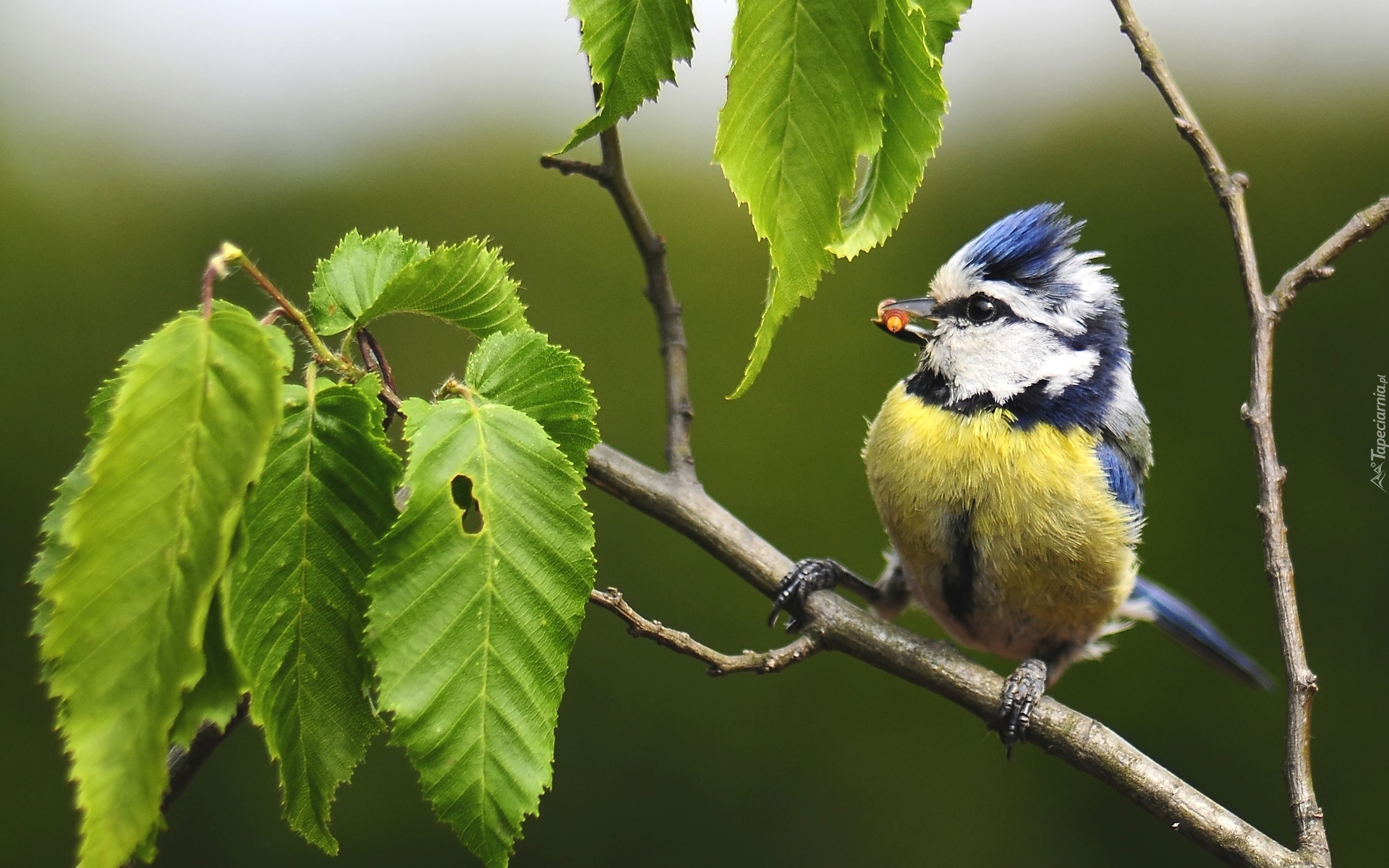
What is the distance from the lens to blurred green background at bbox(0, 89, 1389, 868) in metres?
3.66

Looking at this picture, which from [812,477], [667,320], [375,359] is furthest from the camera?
[812,477]

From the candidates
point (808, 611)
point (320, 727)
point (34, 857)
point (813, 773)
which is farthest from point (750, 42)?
point (34, 857)

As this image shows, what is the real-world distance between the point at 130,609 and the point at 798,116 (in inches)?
23.9

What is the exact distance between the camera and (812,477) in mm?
3840

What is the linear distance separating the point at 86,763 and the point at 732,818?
3408 mm

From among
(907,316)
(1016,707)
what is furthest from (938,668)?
(907,316)

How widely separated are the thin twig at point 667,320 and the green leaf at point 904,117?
0.45 m

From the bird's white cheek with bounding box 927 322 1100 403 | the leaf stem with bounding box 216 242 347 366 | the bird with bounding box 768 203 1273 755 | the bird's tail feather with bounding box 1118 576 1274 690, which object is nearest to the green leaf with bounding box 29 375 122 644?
the leaf stem with bounding box 216 242 347 366

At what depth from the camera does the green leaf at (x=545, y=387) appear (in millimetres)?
998

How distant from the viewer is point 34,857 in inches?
146

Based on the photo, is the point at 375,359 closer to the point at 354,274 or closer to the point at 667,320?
the point at 354,274

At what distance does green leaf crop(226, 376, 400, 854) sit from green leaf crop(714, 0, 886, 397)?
12.4 inches

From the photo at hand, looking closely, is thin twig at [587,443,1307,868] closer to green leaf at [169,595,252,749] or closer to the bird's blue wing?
the bird's blue wing

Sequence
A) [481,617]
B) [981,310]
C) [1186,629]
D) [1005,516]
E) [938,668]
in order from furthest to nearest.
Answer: [1186,629] → [981,310] → [1005,516] → [938,668] → [481,617]
